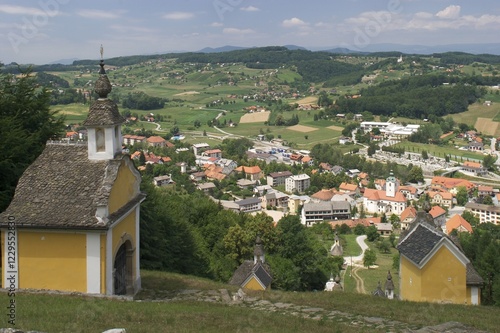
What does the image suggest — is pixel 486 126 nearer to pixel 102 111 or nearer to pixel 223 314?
pixel 102 111

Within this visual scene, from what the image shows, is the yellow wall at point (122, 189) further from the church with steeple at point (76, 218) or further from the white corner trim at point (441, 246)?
the white corner trim at point (441, 246)

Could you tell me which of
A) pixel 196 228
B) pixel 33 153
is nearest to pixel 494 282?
pixel 196 228

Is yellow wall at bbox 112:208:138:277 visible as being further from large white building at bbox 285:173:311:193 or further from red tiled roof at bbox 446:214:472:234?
large white building at bbox 285:173:311:193

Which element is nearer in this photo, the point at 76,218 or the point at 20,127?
the point at 76,218

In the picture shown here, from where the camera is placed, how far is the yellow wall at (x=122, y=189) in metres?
11.2

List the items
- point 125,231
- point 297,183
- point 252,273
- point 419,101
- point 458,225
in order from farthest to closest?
point 419,101
point 297,183
point 458,225
point 252,273
point 125,231

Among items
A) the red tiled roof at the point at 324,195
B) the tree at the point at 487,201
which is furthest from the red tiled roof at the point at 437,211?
the red tiled roof at the point at 324,195

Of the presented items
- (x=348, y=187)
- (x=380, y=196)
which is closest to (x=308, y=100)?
(x=348, y=187)

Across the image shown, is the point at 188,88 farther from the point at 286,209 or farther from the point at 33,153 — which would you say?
the point at 33,153

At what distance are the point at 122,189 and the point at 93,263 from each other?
72.3 inches

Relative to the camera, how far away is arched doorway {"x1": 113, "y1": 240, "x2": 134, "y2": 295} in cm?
1188

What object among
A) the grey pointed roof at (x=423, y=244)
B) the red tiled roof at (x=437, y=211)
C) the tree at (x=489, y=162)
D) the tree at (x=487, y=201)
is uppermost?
the grey pointed roof at (x=423, y=244)

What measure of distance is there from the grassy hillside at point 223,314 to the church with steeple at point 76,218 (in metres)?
0.51

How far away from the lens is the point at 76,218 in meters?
10.7
